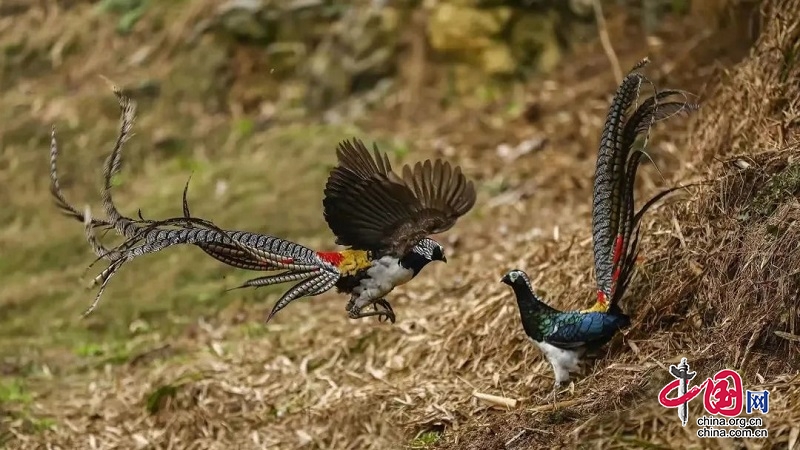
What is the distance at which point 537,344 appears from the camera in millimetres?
4125

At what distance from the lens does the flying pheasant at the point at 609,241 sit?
3822 millimetres

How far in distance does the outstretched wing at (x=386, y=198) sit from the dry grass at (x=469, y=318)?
920 mm

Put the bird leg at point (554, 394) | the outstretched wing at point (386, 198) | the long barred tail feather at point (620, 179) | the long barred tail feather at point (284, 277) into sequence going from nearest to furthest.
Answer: the outstretched wing at point (386, 198), the long barred tail feather at point (284, 277), the long barred tail feather at point (620, 179), the bird leg at point (554, 394)

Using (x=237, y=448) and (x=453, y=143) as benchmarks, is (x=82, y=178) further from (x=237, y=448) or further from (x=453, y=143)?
(x=237, y=448)

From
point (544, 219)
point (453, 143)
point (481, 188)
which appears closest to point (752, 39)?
point (544, 219)

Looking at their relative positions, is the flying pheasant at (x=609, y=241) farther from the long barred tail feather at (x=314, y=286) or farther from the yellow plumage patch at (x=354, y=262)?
the long barred tail feather at (x=314, y=286)

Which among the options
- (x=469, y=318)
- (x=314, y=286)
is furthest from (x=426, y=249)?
(x=469, y=318)

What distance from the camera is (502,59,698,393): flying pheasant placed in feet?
12.5

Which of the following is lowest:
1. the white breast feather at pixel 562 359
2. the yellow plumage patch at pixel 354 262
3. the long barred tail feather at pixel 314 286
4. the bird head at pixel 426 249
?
the white breast feather at pixel 562 359

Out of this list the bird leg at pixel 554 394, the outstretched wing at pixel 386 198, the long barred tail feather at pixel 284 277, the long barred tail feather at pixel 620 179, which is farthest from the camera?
the bird leg at pixel 554 394

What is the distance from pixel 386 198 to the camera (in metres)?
3.51

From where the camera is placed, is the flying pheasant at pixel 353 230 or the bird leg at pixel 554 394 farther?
the bird leg at pixel 554 394

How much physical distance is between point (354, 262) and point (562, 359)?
1018 mm

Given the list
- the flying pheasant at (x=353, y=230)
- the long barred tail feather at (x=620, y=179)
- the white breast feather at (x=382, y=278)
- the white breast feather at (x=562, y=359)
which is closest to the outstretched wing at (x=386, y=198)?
the flying pheasant at (x=353, y=230)
